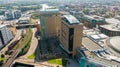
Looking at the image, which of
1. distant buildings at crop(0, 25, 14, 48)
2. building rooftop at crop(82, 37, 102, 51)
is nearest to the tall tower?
distant buildings at crop(0, 25, 14, 48)

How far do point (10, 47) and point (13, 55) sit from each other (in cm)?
1422

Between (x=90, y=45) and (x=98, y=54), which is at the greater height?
(x=90, y=45)

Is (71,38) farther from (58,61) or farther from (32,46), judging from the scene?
(32,46)

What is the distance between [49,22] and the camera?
112 meters

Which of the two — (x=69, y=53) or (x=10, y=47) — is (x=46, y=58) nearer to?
(x=69, y=53)

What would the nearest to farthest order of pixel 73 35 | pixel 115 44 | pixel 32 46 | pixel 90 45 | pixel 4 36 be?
pixel 73 35 < pixel 115 44 < pixel 90 45 < pixel 32 46 < pixel 4 36

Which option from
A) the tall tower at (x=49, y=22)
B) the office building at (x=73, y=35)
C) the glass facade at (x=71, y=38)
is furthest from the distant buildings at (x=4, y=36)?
the glass facade at (x=71, y=38)

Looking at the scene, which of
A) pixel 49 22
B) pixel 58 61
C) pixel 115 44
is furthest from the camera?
pixel 49 22

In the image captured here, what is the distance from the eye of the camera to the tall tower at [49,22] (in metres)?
109

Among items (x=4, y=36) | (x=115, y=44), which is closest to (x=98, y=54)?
(x=115, y=44)

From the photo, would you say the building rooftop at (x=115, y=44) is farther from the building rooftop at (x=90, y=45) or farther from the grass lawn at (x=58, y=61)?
the grass lawn at (x=58, y=61)

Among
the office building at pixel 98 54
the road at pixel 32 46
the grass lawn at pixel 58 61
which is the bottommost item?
the grass lawn at pixel 58 61

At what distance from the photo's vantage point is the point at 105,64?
60.1 m

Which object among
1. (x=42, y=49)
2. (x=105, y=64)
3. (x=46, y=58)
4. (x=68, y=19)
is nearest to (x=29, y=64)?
(x=46, y=58)
